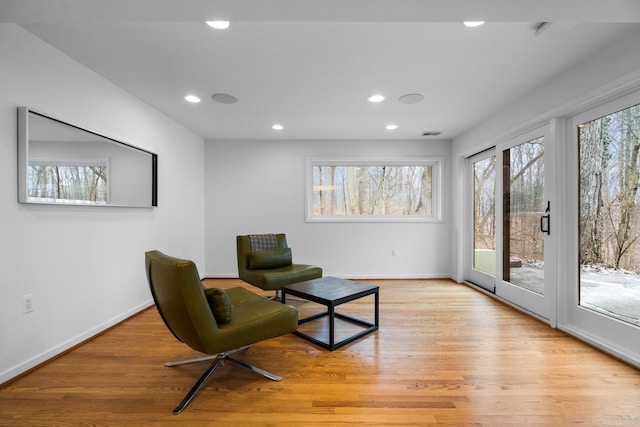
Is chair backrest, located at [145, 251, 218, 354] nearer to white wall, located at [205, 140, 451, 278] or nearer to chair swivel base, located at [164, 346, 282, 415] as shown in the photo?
chair swivel base, located at [164, 346, 282, 415]

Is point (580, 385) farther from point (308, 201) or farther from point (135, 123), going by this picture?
point (135, 123)

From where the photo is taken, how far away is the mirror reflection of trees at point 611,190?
6.88ft

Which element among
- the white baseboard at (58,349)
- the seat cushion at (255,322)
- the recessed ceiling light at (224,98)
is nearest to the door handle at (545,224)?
the seat cushion at (255,322)

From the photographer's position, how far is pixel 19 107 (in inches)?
74.1

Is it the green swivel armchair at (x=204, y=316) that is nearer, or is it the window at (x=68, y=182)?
the green swivel armchair at (x=204, y=316)

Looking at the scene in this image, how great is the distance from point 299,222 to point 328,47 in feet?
9.75

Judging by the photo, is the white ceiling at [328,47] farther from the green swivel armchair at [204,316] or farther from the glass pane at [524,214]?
the green swivel armchair at [204,316]

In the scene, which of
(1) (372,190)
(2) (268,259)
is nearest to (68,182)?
(2) (268,259)

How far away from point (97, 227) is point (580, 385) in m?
3.81

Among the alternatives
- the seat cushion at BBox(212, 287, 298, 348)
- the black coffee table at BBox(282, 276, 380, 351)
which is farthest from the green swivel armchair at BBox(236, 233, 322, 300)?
the seat cushion at BBox(212, 287, 298, 348)

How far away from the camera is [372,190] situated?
4.84 meters

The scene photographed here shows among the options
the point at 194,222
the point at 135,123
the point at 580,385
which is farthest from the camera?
the point at 194,222

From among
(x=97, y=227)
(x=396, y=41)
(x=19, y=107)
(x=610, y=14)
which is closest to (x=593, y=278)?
(x=610, y=14)

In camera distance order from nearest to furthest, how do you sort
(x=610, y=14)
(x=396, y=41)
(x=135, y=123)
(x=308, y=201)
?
(x=610, y=14)
(x=396, y=41)
(x=135, y=123)
(x=308, y=201)
